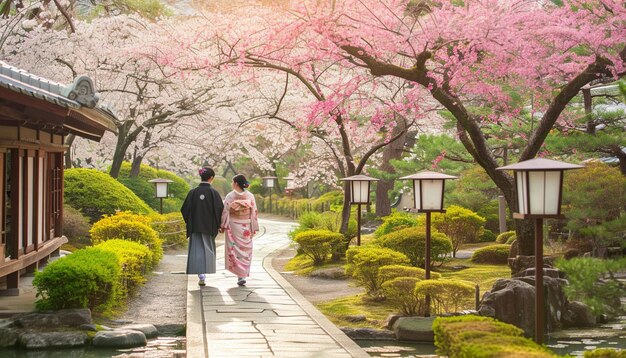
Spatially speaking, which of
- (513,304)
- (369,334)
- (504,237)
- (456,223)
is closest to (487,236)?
(504,237)

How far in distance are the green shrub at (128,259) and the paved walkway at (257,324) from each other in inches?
39.0

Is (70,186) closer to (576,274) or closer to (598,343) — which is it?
(598,343)

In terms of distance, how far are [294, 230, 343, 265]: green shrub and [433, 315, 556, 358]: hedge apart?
451 inches

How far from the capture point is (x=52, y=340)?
10008 mm

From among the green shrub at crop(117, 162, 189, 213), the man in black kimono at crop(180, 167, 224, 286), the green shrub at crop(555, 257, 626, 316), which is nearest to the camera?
the green shrub at crop(555, 257, 626, 316)

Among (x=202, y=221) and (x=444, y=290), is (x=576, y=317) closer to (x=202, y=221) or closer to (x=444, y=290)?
(x=444, y=290)

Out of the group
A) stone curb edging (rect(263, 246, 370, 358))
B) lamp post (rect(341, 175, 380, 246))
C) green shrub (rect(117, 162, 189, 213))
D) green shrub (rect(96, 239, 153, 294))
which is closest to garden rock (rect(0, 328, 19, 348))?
green shrub (rect(96, 239, 153, 294))

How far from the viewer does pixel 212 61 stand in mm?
16484

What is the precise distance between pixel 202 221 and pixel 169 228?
11.0m

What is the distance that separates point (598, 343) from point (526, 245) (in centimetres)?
411

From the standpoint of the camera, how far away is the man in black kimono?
1435cm

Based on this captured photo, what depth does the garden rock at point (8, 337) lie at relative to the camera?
392 inches

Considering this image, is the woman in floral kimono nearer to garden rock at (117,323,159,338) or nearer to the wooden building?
the wooden building

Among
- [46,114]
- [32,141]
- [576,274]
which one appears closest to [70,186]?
[32,141]
